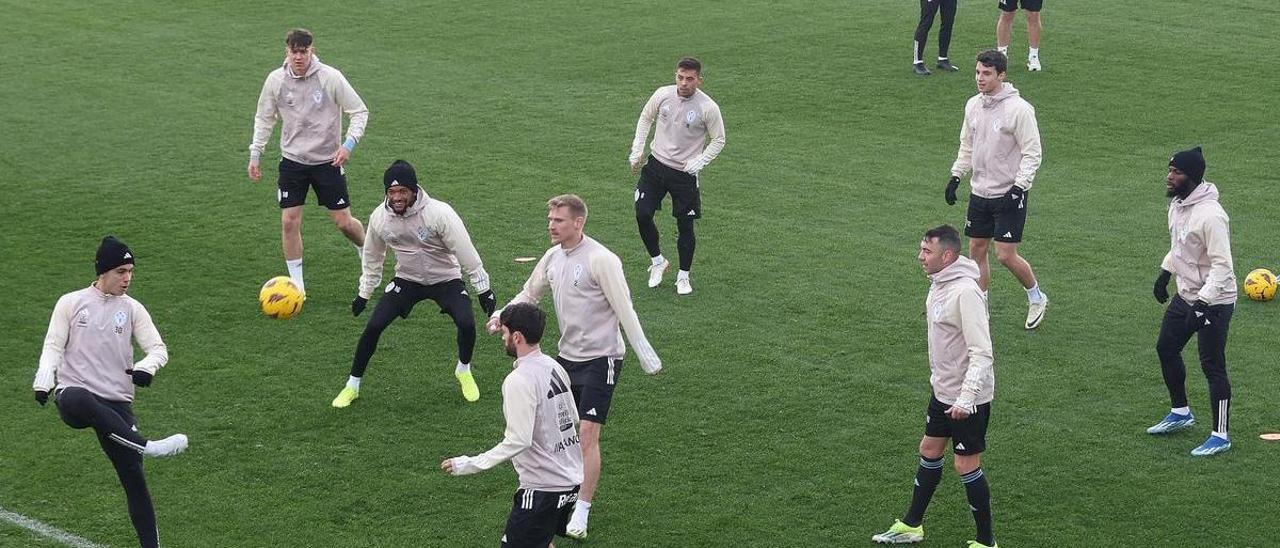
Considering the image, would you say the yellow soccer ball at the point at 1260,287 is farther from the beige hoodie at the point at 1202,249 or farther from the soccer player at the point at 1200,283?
the beige hoodie at the point at 1202,249

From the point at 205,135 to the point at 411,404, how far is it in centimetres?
951

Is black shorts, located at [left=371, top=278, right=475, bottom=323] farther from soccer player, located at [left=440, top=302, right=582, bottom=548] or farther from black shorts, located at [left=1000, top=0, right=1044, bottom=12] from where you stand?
black shorts, located at [left=1000, top=0, right=1044, bottom=12]

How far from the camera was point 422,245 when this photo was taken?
11.4m

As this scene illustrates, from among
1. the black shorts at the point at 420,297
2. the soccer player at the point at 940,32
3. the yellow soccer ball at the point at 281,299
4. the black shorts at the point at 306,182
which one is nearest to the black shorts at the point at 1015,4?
the soccer player at the point at 940,32

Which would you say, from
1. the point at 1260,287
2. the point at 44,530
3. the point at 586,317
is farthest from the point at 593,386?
the point at 1260,287

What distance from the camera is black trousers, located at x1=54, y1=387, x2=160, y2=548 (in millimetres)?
8938

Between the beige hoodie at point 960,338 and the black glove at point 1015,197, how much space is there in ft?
13.7

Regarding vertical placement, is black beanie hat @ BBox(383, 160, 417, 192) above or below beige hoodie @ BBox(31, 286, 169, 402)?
above

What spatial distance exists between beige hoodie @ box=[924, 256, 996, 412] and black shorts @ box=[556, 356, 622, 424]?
2.08 m

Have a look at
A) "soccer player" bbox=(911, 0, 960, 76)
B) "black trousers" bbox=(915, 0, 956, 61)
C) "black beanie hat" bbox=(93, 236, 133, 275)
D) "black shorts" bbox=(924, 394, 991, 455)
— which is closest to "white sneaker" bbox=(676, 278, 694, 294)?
"black shorts" bbox=(924, 394, 991, 455)

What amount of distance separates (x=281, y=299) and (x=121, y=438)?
397cm

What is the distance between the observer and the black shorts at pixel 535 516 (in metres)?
8.20

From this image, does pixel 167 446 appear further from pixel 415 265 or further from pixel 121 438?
pixel 415 265

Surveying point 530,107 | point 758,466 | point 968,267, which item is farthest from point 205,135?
point 968,267
